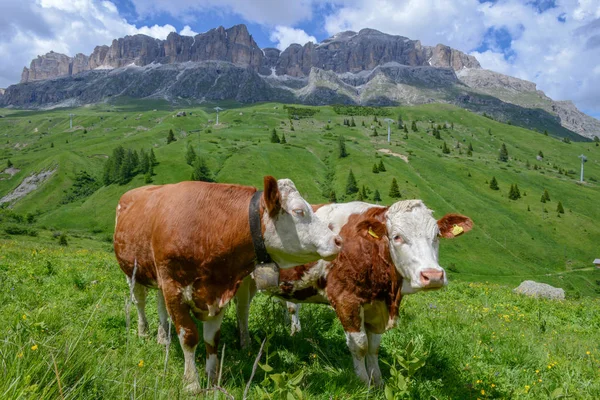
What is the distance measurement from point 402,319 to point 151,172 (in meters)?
121

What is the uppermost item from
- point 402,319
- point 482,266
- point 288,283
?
point 288,283

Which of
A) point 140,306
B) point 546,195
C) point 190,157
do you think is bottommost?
point 546,195

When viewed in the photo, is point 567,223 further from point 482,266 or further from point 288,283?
point 288,283

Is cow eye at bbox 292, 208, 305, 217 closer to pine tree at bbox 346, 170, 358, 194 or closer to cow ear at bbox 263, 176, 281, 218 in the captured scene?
cow ear at bbox 263, 176, 281, 218

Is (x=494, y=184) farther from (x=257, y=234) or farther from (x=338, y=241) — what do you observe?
(x=257, y=234)

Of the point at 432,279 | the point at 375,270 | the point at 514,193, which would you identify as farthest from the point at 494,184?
the point at 432,279

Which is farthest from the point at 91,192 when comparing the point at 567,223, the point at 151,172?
the point at 567,223

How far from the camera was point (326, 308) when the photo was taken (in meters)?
8.97

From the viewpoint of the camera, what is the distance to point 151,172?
118 m

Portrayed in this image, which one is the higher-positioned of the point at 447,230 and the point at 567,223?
the point at 447,230

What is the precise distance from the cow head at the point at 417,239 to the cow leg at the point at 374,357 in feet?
3.20

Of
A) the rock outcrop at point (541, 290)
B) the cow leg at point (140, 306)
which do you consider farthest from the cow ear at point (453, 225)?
the rock outcrop at point (541, 290)

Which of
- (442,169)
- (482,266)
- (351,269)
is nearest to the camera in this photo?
(351,269)

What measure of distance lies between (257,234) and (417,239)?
2329 millimetres
